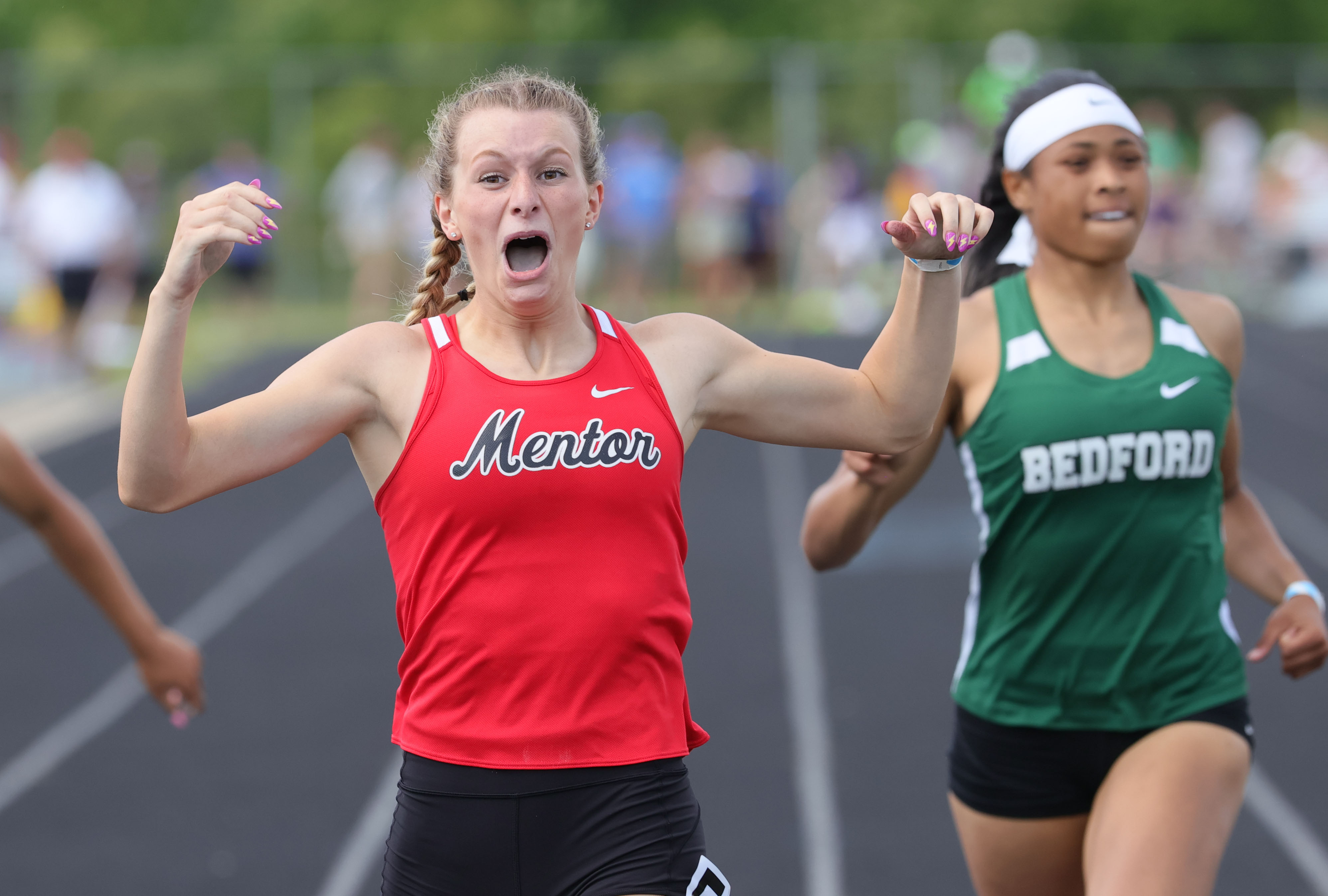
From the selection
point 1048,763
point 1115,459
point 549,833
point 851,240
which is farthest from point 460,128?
point 851,240

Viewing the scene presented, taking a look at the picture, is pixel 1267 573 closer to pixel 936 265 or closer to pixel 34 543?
pixel 936 265

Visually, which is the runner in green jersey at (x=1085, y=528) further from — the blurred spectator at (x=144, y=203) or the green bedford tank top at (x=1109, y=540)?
the blurred spectator at (x=144, y=203)

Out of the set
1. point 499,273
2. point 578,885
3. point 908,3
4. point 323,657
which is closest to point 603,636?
point 578,885

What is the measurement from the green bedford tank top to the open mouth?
107cm

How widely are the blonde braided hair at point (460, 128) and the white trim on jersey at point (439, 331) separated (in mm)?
84

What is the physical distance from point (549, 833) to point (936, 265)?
Answer: 1020mm

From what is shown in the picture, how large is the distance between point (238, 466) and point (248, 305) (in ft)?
62.0

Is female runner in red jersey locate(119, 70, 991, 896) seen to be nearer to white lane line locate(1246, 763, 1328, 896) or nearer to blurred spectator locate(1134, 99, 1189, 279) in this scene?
white lane line locate(1246, 763, 1328, 896)

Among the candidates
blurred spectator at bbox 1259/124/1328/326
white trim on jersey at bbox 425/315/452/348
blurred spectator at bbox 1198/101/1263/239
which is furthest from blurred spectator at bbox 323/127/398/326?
white trim on jersey at bbox 425/315/452/348

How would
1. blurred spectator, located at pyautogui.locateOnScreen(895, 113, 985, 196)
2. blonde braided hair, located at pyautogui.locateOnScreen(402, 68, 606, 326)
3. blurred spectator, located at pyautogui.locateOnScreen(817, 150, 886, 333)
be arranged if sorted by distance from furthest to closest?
blurred spectator, located at pyautogui.locateOnScreen(817, 150, 886, 333)
blurred spectator, located at pyautogui.locateOnScreen(895, 113, 985, 196)
blonde braided hair, located at pyautogui.locateOnScreen(402, 68, 606, 326)

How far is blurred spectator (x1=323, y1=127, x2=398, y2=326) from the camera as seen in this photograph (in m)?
19.1

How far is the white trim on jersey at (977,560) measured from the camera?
10.1 feet

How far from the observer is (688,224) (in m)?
19.5

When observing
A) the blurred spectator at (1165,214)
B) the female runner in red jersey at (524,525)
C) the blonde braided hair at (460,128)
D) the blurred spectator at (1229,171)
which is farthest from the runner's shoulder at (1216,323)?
the blurred spectator at (1229,171)
